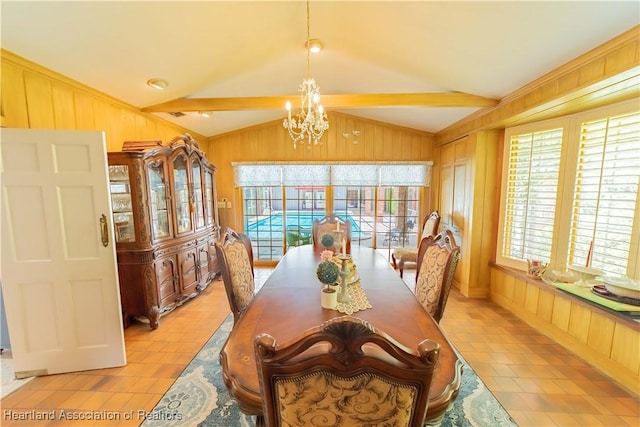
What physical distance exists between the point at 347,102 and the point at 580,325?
3070 mm

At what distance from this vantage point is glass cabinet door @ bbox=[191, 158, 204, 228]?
11.6 feet

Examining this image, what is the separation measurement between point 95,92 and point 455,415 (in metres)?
3.96

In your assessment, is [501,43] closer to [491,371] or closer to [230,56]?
[230,56]

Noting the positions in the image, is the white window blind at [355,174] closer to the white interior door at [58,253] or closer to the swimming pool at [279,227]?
the swimming pool at [279,227]

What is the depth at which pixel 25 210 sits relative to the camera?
194 centimetres

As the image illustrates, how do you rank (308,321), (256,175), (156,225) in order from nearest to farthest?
(308,321), (156,225), (256,175)

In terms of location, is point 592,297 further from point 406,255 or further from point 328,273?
point 328,273

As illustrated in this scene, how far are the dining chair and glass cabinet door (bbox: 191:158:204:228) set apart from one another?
2895 millimetres

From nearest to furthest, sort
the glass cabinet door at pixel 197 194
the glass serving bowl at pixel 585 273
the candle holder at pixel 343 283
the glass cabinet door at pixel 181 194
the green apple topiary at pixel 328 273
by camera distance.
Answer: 1. the green apple topiary at pixel 328 273
2. the candle holder at pixel 343 283
3. the glass serving bowl at pixel 585 273
4. the glass cabinet door at pixel 181 194
5. the glass cabinet door at pixel 197 194

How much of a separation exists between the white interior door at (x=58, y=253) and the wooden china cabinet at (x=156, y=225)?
599mm

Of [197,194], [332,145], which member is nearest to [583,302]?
[332,145]

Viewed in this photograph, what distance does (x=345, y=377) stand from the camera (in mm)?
721

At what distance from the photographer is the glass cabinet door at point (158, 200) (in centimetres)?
282

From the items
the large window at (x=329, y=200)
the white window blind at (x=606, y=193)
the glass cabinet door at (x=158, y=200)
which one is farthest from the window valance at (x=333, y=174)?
the white window blind at (x=606, y=193)
